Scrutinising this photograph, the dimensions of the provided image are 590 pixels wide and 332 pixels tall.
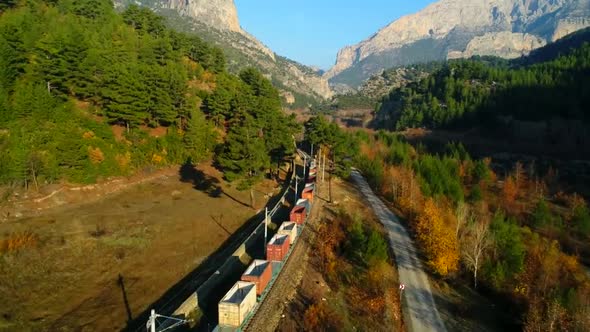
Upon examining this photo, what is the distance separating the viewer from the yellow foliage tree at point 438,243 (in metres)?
46.2

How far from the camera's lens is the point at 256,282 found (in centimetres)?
3378

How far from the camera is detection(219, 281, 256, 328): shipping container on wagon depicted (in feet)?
94.8

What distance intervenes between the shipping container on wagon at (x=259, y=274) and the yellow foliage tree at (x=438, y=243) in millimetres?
19303

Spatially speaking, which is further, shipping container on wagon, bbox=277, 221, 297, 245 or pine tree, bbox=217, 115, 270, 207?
pine tree, bbox=217, 115, 270, 207

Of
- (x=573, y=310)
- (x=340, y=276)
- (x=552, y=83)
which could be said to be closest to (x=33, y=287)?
(x=340, y=276)

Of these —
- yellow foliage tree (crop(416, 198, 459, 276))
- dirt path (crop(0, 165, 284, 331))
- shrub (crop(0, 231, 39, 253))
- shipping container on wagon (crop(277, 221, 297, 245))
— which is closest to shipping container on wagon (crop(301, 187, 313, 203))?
dirt path (crop(0, 165, 284, 331))

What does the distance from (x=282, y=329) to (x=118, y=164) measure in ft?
140

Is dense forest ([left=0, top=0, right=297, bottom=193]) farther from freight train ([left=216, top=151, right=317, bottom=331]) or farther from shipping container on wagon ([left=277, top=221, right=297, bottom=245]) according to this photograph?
freight train ([left=216, top=151, right=317, bottom=331])

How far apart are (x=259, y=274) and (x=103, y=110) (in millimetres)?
46704

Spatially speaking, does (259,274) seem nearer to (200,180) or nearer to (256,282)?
(256,282)

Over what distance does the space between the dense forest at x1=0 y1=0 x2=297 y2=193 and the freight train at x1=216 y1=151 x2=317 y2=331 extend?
14017mm

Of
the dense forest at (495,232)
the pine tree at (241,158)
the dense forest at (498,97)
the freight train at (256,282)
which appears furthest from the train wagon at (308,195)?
the dense forest at (498,97)

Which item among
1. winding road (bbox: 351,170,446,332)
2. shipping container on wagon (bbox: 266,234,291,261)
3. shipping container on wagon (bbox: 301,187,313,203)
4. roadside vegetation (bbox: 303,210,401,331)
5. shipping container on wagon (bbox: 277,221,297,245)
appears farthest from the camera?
shipping container on wagon (bbox: 301,187,313,203)

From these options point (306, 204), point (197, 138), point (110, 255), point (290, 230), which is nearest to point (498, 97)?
point (197, 138)
